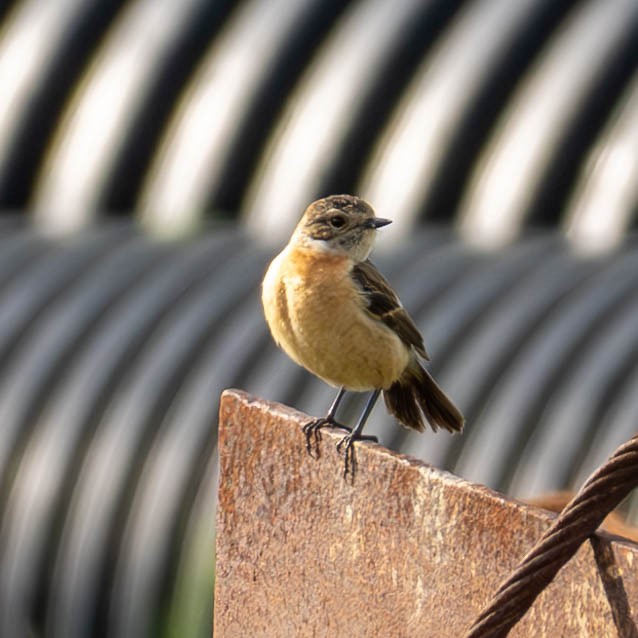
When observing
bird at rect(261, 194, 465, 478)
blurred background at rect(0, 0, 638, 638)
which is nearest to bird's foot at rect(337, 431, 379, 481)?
bird at rect(261, 194, 465, 478)

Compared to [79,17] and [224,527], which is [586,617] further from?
[79,17]

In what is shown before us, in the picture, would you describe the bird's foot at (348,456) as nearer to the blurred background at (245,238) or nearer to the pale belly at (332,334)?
the pale belly at (332,334)

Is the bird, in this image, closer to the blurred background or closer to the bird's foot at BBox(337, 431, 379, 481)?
the bird's foot at BBox(337, 431, 379, 481)

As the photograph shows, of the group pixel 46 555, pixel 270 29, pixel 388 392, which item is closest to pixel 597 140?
pixel 270 29

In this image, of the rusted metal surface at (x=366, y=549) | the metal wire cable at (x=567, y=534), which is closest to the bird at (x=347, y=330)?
the rusted metal surface at (x=366, y=549)

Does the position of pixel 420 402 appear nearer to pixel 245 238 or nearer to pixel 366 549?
pixel 366 549

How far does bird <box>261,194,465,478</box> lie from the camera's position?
177 inches

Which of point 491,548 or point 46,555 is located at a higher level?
point 491,548

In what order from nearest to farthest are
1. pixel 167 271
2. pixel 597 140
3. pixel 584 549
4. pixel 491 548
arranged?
1. pixel 584 549
2. pixel 491 548
3. pixel 167 271
4. pixel 597 140

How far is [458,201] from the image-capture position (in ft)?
35.2

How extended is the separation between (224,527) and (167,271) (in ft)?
21.6

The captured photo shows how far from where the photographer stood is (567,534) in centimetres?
236

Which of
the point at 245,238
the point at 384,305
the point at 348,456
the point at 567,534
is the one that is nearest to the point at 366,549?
the point at 348,456

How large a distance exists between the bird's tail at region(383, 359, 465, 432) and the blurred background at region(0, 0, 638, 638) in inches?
121
